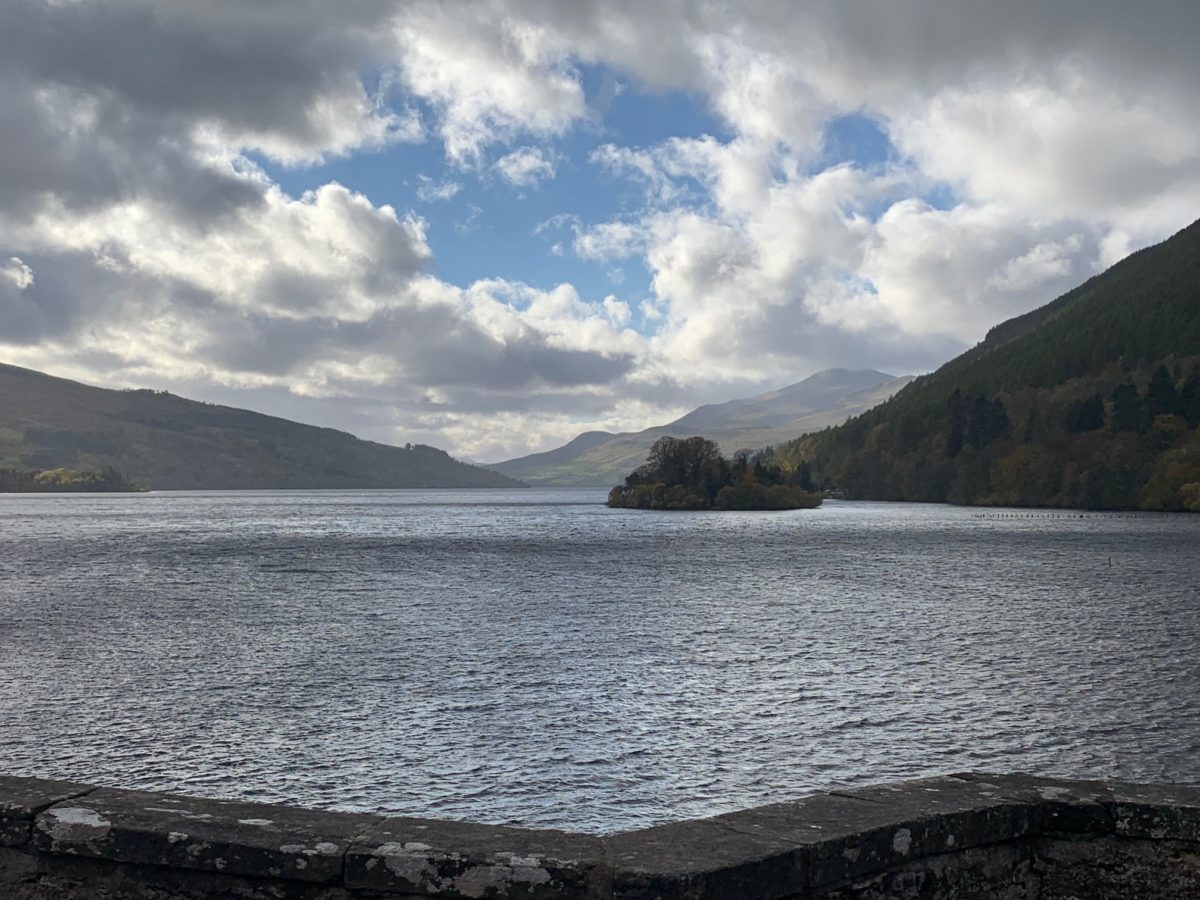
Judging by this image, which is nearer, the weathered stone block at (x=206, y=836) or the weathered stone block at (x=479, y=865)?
the weathered stone block at (x=479, y=865)

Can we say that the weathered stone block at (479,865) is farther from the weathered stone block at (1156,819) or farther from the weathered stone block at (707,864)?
the weathered stone block at (1156,819)

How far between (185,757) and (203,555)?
89.9m

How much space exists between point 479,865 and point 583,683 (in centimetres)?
3125

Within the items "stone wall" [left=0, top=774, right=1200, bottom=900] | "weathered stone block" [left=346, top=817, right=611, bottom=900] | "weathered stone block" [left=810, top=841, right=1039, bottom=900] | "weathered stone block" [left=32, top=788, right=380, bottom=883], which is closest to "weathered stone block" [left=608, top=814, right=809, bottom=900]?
"stone wall" [left=0, top=774, right=1200, bottom=900]

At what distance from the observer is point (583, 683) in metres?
36.6

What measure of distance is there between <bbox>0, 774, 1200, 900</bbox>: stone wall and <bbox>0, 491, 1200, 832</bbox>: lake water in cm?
1461

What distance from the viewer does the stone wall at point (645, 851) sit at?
19.7 feet

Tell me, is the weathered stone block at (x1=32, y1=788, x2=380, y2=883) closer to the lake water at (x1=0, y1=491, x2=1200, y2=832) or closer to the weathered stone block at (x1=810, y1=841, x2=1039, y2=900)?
the weathered stone block at (x1=810, y1=841, x2=1039, y2=900)

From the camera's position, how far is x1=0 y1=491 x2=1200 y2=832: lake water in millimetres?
24469

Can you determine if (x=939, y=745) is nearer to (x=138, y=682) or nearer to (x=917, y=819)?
(x=917, y=819)

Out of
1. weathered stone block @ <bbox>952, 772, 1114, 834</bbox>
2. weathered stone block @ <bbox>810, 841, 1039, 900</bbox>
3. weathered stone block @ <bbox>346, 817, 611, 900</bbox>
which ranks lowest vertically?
weathered stone block @ <bbox>810, 841, 1039, 900</bbox>

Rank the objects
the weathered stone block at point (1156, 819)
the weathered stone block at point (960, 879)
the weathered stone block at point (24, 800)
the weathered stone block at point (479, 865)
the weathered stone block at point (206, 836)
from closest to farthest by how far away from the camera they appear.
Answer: the weathered stone block at point (479, 865), the weathered stone block at point (206, 836), the weathered stone block at point (960, 879), the weathered stone block at point (24, 800), the weathered stone block at point (1156, 819)

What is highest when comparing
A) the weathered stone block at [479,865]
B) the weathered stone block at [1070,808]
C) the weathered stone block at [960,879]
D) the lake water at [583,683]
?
the weathered stone block at [1070,808]

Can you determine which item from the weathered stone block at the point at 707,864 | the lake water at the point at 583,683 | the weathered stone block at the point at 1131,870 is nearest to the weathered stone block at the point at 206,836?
the weathered stone block at the point at 707,864
